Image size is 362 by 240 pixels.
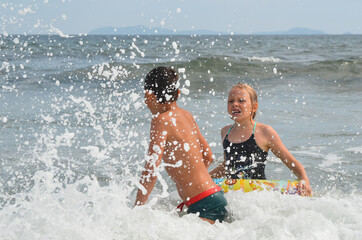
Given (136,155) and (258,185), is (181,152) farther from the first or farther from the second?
(136,155)

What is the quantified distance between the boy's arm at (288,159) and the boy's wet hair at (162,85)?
1189 millimetres

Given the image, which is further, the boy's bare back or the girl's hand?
the girl's hand

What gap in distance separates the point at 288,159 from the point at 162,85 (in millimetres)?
1371

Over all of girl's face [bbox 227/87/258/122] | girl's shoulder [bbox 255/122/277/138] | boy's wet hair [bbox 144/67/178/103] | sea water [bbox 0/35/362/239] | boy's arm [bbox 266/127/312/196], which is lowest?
sea water [bbox 0/35/362/239]

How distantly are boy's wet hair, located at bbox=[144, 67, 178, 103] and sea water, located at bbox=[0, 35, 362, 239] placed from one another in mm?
592

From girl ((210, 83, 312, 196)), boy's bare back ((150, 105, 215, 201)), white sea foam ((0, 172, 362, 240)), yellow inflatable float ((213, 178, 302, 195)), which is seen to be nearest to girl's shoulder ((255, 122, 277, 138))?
girl ((210, 83, 312, 196))

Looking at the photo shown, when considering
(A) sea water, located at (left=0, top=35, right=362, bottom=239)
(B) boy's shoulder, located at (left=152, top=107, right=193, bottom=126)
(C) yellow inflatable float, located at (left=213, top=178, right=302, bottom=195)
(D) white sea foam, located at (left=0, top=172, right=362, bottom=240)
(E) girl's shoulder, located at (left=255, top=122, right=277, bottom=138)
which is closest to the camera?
(D) white sea foam, located at (left=0, top=172, right=362, bottom=240)

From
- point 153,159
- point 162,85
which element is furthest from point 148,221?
point 162,85

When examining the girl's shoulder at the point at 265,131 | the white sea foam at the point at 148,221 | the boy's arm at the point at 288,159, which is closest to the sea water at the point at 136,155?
the white sea foam at the point at 148,221

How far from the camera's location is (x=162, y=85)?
3453 mm

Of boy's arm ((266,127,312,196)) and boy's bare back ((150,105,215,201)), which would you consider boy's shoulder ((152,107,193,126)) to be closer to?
boy's bare back ((150,105,215,201))

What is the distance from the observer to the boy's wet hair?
346cm

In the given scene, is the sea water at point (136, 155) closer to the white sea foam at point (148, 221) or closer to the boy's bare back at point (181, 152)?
the white sea foam at point (148, 221)

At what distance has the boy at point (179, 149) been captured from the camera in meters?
3.46
